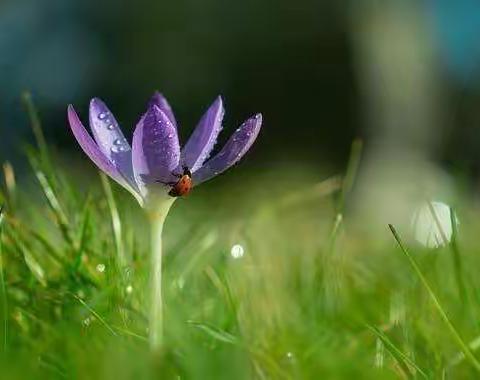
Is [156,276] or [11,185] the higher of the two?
[156,276]

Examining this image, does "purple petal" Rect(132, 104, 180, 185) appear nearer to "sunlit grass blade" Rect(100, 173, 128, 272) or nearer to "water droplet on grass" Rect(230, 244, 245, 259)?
"sunlit grass blade" Rect(100, 173, 128, 272)

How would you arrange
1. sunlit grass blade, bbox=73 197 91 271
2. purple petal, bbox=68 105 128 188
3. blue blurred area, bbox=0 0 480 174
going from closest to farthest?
purple petal, bbox=68 105 128 188 → sunlit grass blade, bbox=73 197 91 271 → blue blurred area, bbox=0 0 480 174

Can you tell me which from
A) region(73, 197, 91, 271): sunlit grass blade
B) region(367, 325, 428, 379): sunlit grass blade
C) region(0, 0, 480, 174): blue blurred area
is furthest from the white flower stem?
region(0, 0, 480, 174): blue blurred area

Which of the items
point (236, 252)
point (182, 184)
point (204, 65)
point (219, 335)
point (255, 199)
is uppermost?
point (182, 184)

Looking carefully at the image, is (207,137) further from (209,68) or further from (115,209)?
(209,68)

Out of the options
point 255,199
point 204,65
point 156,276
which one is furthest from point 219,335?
point 204,65

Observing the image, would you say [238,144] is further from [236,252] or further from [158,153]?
[236,252]

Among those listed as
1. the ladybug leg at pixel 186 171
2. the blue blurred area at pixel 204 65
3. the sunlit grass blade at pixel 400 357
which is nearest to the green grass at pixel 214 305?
the sunlit grass blade at pixel 400 357

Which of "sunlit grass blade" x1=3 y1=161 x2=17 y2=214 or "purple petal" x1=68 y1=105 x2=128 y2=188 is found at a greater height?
"purple petal" x1=68 y1=105 x2=128 y2=188

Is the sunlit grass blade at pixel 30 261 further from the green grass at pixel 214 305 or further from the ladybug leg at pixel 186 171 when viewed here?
the ladybug leg at pixel 186 171
